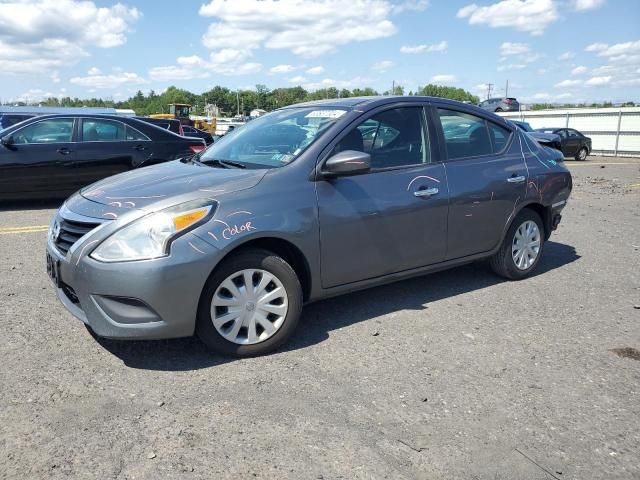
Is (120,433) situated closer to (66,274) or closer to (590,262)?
(66,274)

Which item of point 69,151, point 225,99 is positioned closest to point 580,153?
point 69,151

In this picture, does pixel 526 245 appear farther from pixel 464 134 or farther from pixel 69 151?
pixel 69 151

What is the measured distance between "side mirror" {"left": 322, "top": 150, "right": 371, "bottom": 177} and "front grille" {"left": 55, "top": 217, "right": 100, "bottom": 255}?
156 centimetres

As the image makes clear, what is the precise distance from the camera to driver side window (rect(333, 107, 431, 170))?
4.24 m

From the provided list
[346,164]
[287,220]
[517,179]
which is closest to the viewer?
[287,220]

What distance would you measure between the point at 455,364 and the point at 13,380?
8.88ft

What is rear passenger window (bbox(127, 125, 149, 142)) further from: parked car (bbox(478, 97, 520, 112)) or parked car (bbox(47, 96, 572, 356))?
parked car (bbox(478, 97, 520, 112))

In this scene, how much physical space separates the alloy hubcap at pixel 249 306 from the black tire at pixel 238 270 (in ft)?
0.09

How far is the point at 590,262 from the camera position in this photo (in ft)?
20.6

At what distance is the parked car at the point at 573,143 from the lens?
82.6 ft

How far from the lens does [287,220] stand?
370 centimetres

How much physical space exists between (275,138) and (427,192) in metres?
1.28

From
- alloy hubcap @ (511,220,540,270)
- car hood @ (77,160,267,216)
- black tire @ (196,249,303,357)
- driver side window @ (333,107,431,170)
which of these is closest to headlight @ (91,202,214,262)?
car hood @ (77,160,267,216)

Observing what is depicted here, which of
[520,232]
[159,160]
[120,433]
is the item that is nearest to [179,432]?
[120,433]
